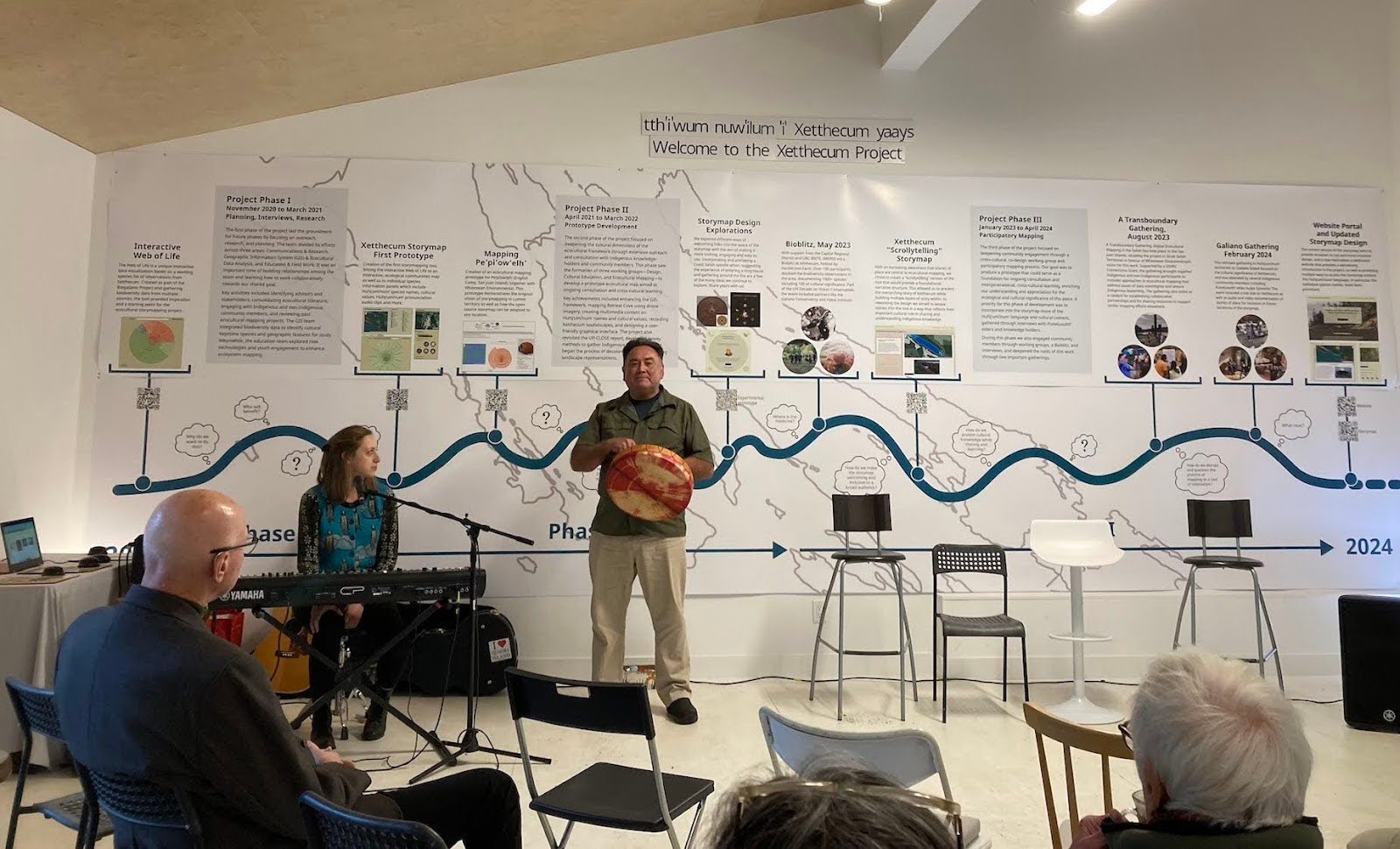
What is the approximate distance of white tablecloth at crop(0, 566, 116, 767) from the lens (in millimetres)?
3246

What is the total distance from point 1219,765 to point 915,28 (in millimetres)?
4451

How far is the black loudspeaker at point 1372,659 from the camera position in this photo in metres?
1.69

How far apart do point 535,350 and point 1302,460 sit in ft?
16.1

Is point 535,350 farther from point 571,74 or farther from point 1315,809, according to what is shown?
point 1315,809

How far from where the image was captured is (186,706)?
148 centimetres

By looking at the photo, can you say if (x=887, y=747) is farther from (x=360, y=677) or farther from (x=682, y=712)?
(x=360, y=677)

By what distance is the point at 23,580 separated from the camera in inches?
133

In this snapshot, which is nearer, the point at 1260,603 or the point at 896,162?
the point at 1260,603

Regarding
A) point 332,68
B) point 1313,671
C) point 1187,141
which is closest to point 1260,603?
point 1313,671

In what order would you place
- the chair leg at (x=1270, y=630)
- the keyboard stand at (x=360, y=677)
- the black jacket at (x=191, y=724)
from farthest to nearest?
the chair leg at (x=1270, y=630) → the keyboard stand at (x=360, y=677) → the black jacket at (x=191, y=724)

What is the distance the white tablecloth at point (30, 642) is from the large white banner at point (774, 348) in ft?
4.36

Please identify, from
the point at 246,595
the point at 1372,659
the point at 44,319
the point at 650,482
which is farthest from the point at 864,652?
the point at 44,319

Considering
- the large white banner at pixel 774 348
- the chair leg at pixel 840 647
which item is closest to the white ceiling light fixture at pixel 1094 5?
the large white banner at pixel 774 348

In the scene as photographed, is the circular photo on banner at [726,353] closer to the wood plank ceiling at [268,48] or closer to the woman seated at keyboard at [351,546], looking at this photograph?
the wood plank ceiling at [268,48]
